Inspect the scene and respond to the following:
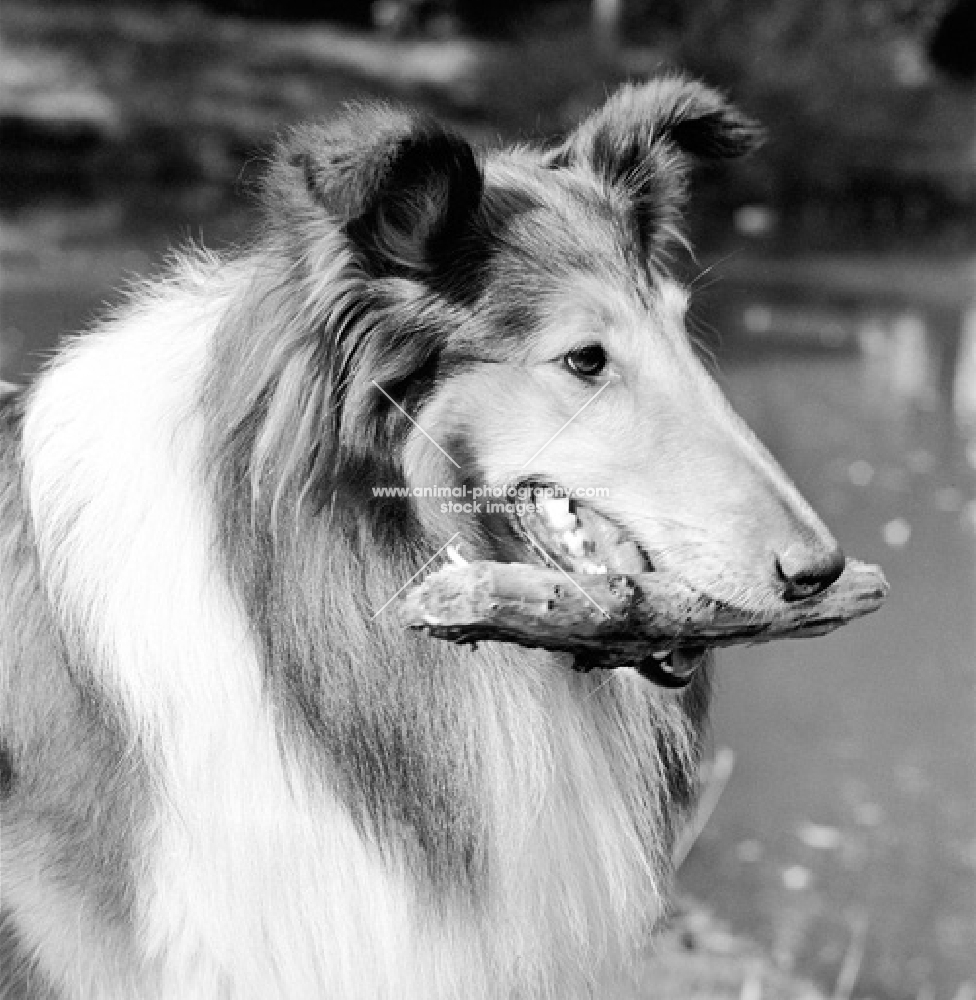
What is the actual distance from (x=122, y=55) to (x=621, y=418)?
16.1 m

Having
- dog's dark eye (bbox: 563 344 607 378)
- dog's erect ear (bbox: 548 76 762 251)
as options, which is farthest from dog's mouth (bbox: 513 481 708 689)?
dog's erect ear (bbox: 548 76 762 251)

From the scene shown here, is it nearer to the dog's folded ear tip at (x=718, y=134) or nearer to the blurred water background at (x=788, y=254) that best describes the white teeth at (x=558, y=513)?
the blurred water background at (x=788, y=254)

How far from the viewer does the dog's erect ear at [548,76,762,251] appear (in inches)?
114

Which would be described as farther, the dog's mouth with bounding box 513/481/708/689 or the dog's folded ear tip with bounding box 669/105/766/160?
the dog's folded ear tip with bounding box 669/105/766/160

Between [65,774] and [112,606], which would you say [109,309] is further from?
[65,774]

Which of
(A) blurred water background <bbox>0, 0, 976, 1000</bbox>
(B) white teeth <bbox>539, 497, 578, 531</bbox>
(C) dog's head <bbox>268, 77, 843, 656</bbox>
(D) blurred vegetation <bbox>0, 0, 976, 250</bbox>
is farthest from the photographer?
(D) blurred vegetation <bbox>0, 0, 976, 250</bbox>

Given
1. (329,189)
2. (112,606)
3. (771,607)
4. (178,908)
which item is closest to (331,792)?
(178,908)

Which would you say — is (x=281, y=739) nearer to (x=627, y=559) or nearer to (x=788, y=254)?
(x=627, y=559)

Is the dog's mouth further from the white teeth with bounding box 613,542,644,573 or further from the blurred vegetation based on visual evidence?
the blurred vegetation

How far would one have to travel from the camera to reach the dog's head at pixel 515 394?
7.80ft

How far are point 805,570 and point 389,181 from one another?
0.92 meters

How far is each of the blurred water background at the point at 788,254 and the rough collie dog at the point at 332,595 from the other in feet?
1.50

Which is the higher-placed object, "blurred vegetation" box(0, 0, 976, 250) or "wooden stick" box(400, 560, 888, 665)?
"wooden stick" box(400, 560, 888, 665)

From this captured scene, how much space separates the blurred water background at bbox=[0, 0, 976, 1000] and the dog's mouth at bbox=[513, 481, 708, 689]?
766 millimetres
